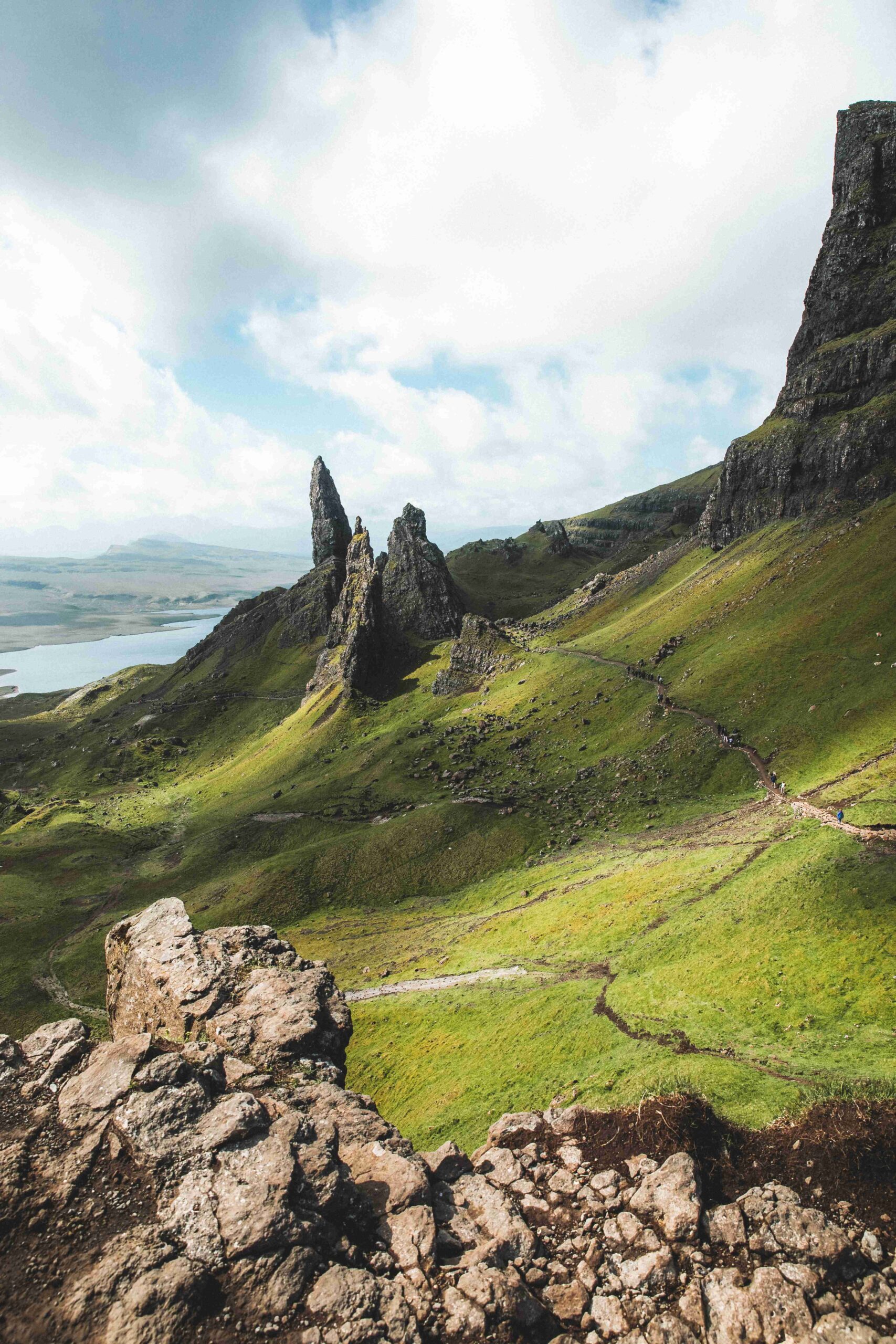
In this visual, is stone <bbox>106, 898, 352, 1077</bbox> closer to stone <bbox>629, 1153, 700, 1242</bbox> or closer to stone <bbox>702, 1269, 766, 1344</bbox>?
stone <bbox>629, 1153, 700, 1242</bbox>

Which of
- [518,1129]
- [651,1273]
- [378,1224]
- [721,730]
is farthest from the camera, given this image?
[721,730]

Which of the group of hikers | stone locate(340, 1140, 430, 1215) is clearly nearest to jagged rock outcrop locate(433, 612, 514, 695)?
Answer: the group of hikers

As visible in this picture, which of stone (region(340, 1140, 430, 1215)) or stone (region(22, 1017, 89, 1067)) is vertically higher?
stone (region(22, 1017, 89, 1067))

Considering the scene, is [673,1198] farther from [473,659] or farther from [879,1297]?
[473,659]

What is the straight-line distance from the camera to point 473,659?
5960 inches

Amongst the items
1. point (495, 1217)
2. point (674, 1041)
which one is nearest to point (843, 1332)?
point (495, 1217)

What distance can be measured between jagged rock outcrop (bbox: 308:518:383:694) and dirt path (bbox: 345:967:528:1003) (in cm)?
10731

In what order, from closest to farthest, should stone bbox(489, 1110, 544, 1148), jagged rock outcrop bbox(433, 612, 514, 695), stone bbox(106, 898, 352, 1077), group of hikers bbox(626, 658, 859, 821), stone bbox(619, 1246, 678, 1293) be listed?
stone bbox(619, 1246, 678, 1293), stone bbox(489, 1110, 544, 1148), stone bbox(106, 898, 352, 1077), group of hikers bbox(626, 658, 859, 821), jagged rock outcrop bbox(433, 612, 514, 695)

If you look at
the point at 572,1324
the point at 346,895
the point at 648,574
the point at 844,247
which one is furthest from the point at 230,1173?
the point at 844,247

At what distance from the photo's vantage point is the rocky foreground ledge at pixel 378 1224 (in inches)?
513

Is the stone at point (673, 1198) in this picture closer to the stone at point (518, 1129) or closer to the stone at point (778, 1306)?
the stone at point (778, 1306)

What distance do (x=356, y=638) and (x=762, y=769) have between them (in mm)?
116180

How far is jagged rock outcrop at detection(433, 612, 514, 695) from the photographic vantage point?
145 meters

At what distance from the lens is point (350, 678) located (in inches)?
6230
